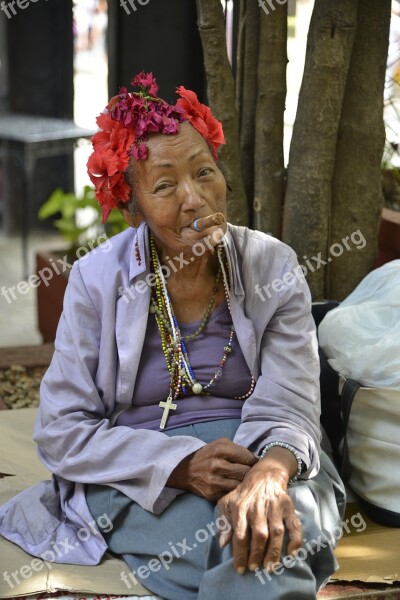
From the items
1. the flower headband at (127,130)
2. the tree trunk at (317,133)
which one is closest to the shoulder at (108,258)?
the flower headband at (127,130)

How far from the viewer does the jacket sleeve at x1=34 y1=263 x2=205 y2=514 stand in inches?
88.2

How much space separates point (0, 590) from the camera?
2.24m

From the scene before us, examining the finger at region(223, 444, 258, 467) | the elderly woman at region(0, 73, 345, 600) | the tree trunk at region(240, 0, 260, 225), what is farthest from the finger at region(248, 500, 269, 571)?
the tree trunk at region(240, 0, 260, 225)

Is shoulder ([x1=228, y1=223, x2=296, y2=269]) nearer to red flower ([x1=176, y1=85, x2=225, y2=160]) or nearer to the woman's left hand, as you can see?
red flower ([x1=176, y1=85, x2=225, y2=160])

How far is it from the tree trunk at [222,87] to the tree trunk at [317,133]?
0.18 meters

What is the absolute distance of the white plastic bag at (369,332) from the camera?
2564 millimetres

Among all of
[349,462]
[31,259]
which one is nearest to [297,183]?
[349,462]

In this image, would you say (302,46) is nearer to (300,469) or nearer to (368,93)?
(368,93)

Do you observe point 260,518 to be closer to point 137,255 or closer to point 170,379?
point 170,379

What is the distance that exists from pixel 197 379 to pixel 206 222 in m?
0.40

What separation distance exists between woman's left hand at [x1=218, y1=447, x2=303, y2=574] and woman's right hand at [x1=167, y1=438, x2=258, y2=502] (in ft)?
0.14

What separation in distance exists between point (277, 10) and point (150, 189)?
3.59 ft

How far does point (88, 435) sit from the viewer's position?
91.1 inches

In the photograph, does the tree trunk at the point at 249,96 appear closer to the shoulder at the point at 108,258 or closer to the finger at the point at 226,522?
the shoulder at the point at 108,258
